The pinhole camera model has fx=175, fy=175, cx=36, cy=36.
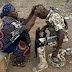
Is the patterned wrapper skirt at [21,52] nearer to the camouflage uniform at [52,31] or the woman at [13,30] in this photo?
the woman at [13,30]

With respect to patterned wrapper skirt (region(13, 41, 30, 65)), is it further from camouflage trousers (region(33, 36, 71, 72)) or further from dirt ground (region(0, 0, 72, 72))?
camouflage trousers (region(33, 36, 71, 72))

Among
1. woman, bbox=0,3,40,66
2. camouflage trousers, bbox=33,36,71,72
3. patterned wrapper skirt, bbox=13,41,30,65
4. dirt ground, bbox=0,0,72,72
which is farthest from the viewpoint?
dirt ground, bbox=0,0,72,72

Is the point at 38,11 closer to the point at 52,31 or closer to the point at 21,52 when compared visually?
the point at 52,31

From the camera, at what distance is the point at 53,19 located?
335 cm

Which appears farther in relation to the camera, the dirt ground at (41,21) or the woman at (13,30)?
the dirt ground at (41,21)

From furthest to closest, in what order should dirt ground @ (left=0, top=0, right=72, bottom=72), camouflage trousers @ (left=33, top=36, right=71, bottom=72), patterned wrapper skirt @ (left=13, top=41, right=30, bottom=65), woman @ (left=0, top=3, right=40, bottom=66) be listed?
dirt ground @ (left=0, top=0, right=72, bottom=72), patterned wrapper skirt @ (left=13, top=41, right=30, bottom=65), camouflage trousers @ (left=33, top=36, right=71, bottom=72), woman @ (left=0, top=3, right=40, bottom=66)

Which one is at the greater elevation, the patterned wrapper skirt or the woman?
the woman

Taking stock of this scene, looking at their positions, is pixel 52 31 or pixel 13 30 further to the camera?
pixel 52 31

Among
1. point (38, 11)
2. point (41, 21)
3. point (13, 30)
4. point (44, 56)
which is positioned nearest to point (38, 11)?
point (38, 11)

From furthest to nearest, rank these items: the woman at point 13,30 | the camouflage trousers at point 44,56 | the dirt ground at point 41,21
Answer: the dirt ground at point 41,21
the camouflage trousers at point 44,56
the woman at point 13,30

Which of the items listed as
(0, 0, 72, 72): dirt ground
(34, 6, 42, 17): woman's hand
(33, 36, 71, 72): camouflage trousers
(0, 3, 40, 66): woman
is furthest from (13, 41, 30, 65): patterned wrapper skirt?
(34, 6, 42, 17): woman's hand

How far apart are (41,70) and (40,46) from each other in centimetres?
55

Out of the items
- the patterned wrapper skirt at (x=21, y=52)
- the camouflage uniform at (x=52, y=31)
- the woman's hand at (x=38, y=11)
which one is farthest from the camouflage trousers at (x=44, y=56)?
the woman's hand at (x=38, y=11)

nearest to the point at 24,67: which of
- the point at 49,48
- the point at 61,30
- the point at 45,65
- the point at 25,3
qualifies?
the point at 45,65
